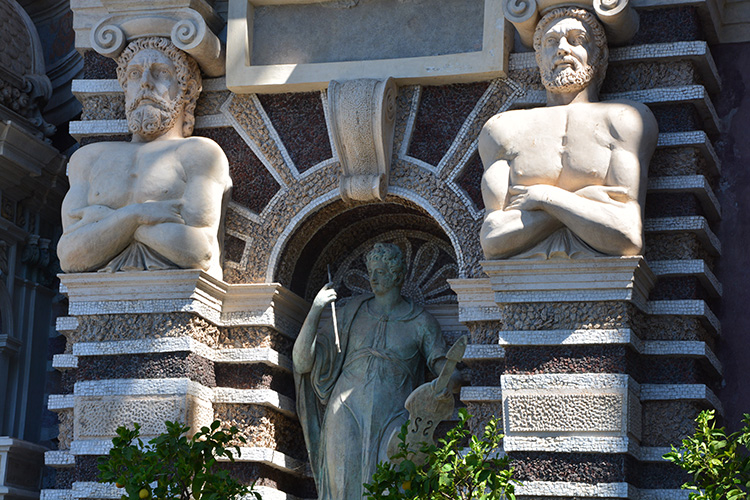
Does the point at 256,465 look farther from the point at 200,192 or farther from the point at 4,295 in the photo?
the point at 4,295

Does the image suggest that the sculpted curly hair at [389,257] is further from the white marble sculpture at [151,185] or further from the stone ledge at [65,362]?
the stone ledge at [65,362]

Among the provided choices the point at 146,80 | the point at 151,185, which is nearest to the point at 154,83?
the point at 146,80

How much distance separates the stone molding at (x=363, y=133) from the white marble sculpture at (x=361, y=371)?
56 centimetres

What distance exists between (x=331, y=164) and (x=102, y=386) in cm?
271

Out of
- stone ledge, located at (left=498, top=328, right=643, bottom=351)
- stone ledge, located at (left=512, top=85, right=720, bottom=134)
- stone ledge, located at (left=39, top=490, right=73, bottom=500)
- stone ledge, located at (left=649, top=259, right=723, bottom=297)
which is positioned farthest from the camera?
stone ledge, located at (left=39, top=490, right=73, bottom=500)

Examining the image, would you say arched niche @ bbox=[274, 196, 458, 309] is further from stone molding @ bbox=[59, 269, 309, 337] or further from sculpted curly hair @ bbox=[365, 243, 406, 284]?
sculpted curly hair @ bbox=[365, 243, 406, 284]

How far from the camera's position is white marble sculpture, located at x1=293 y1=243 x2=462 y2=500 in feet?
43.3

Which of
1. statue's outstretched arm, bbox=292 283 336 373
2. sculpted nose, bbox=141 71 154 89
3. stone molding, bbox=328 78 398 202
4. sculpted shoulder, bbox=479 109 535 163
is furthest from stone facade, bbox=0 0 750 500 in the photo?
sculpted nose, bbox=141 71 154 89

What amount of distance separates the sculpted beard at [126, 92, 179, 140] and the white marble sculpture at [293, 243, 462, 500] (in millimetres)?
2077

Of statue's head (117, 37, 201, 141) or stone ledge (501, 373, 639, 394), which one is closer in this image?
stone ledge (501, 373, 639, 394)

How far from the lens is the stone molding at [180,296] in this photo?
1327 centimetres

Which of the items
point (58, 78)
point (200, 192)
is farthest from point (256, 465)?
point (58, 78)

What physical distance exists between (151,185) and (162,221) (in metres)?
0.36

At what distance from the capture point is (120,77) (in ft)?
46.1
